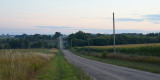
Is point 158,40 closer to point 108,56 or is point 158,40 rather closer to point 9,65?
point 108,56

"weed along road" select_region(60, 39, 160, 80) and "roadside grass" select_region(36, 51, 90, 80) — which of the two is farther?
"weed along road" select_region(60, 39, 160, 80)

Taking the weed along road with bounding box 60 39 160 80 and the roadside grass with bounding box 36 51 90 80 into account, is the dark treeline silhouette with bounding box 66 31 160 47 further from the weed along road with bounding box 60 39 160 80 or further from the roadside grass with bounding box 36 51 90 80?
the roadside grass with bounding box 36 51 90 80

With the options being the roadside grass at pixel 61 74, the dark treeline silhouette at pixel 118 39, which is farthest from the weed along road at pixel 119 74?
the dark treeline silhouette at pixel 118 39

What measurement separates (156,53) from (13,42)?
69.8 ft

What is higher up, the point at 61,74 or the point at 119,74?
the point at 61,74

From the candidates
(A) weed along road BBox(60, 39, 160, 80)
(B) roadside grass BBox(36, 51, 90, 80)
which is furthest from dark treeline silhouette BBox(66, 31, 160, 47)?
(B) roadside grass BBox(36, 51, 90, 80)

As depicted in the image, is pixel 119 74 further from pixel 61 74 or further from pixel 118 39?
pixel 118 39

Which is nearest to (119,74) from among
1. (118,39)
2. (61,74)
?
(61,74)

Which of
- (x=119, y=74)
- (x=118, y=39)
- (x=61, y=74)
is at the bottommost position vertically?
(x=119, y=74)

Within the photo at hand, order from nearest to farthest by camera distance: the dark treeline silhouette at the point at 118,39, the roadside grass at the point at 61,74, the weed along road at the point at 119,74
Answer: the roadside grass at the point at 61,74 < the weed along road at the point at 119,74 < the dark treeline silhouette at the point at 118,39

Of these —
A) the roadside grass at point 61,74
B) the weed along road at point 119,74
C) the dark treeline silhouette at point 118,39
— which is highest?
the dark treeline silhouette at point 118,39

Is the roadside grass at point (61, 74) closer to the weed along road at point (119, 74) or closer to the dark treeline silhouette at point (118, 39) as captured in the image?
the weed along road at point (119, 74)

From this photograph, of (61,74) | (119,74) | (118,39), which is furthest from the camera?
(118,39)

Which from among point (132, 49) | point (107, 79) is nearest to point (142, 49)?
point (132, 49)
